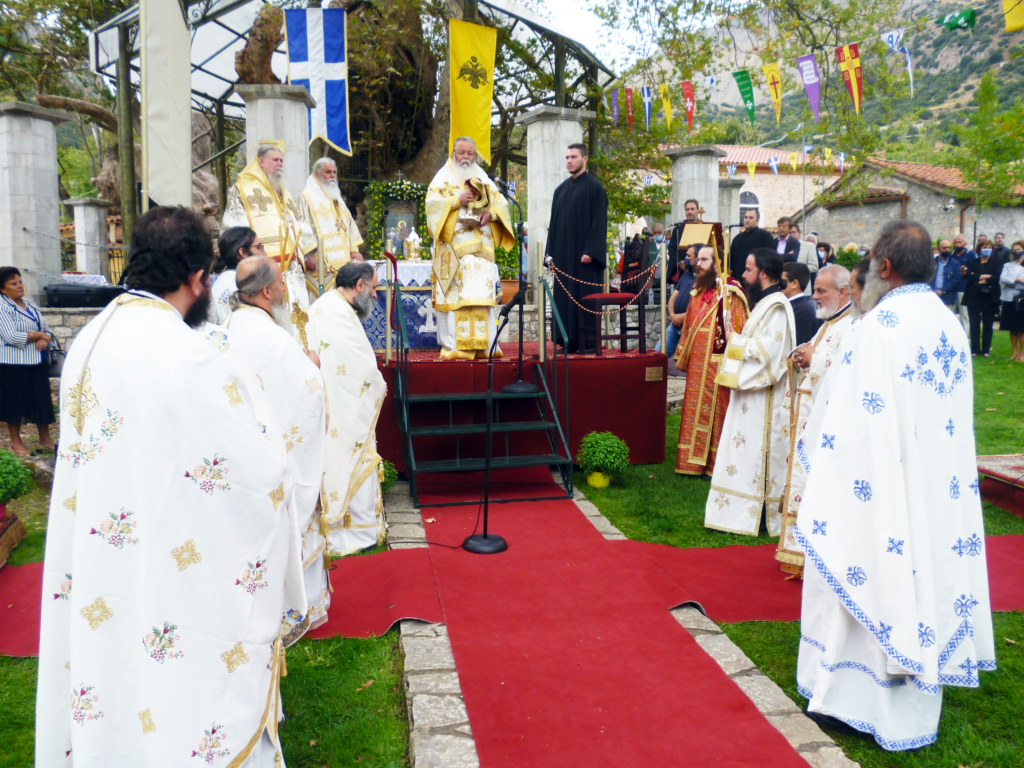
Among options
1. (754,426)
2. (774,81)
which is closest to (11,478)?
(754,426)

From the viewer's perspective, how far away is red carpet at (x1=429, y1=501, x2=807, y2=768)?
2939 mm

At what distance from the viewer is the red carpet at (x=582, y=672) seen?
2939 mm

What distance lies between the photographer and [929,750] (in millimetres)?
2973

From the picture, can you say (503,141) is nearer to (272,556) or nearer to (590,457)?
(590,457)

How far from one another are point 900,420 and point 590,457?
386cm

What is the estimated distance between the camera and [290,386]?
12.4 feet

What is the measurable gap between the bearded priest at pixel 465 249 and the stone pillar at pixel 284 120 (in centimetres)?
315

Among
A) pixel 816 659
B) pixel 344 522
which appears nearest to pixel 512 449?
pixel 344 522

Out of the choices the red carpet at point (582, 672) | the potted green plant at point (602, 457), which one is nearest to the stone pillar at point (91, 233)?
the potted green plant at point (602, 457)

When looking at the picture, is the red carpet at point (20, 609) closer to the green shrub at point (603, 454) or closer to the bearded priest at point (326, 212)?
the bearded priest at point (326, 212)

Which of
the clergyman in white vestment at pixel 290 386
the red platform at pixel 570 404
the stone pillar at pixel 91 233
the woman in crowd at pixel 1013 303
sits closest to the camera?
the clergyman in white vestment at pixel 290 386

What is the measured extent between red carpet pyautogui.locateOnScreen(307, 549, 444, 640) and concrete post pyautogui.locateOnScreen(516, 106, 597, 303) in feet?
24.2

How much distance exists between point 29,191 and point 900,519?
11923 mm

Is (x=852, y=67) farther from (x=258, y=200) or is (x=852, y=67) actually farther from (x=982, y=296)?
(x=258, y=200)
